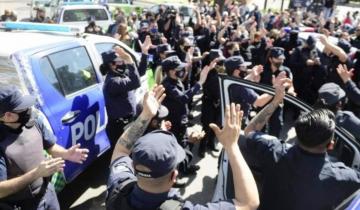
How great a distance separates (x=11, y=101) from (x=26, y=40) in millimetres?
1586

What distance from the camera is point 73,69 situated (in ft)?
14.0

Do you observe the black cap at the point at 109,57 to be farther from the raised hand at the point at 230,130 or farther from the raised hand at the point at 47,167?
the raised hand at the point at 230,130

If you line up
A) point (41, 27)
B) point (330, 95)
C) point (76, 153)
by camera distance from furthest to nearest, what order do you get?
point (41, 27)
point (330, 95)
point (76, 153)

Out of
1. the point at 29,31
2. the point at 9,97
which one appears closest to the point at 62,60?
the point at 29,31

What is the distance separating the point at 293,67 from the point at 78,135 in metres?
4.95

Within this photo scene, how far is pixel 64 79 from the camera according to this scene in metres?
4.02

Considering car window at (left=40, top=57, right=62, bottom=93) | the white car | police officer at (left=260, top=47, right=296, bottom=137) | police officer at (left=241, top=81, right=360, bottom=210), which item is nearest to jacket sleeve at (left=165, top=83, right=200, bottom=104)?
police officer at (left=260, top=47, right=296, bottom=137)

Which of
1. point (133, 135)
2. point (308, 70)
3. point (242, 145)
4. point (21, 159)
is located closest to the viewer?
point (133, 135)

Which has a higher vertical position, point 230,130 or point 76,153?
point 230,130

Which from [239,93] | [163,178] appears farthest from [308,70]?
[163,178]

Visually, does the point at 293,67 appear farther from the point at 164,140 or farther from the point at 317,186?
the point at 164,140

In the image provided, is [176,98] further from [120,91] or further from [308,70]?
[308,70]

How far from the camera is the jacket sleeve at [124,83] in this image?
434cm

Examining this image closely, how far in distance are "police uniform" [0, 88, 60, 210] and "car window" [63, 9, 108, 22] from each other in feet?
32.8
